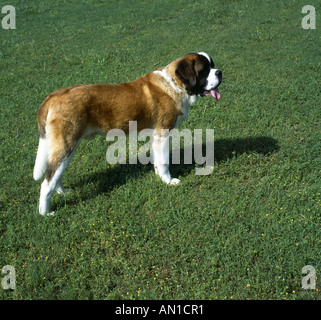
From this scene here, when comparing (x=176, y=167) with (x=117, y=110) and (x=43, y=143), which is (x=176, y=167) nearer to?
(x=117, y=110)

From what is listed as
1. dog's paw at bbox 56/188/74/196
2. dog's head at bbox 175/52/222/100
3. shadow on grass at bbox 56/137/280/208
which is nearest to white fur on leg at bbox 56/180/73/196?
dog's paw at bbox 56/188/74/196

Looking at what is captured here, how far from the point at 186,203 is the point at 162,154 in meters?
0.79

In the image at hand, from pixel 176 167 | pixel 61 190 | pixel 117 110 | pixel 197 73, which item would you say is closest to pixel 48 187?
pixel 61 190

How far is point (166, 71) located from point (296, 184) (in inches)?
93.9

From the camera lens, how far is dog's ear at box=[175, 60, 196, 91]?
477 cm

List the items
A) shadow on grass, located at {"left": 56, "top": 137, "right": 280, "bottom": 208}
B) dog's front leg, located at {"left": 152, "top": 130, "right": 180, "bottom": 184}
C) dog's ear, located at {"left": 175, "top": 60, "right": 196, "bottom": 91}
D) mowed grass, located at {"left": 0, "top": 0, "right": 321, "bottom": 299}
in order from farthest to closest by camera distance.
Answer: shadow on grass, located at {"left": 56, "top": 137, "right": 280, "bottom": 208} → dog's front leg, located at {"left": 152, "top": 130, "right": 180, "bottom": 184} → dog's ear, located at {"left": 175, "top": 60, "right": 196, "bottom": 91} → mowed grass, located at {"left": 0, "top": 0, "right": 321, "bottom": 299}

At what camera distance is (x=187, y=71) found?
4.77m

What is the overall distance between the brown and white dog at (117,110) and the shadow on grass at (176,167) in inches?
15.2

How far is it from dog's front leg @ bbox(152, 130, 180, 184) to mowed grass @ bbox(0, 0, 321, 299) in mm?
194

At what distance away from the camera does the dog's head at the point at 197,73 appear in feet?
15.7

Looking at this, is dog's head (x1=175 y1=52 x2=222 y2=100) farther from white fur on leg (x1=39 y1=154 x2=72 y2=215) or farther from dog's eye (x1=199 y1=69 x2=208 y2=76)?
white fur on leg (x1=39 y1=154 x2=72 y2=215)

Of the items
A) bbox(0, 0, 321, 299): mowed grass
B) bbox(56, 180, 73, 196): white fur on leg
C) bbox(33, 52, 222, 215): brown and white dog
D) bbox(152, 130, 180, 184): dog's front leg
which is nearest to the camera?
bbox(0, 0, 321, 299): mowed grass

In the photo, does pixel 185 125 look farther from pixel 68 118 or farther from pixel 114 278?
pixel 114 278
